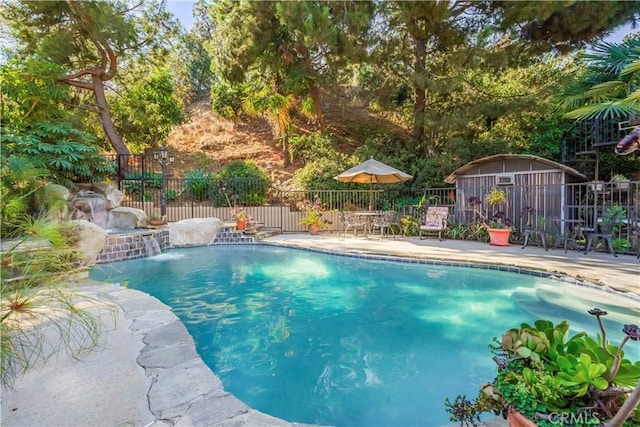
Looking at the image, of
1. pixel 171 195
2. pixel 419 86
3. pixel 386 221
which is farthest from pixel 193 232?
pixel 419 86

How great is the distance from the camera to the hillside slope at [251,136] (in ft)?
52.5

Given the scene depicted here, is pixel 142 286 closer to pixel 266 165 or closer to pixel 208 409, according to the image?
pixel 208 409

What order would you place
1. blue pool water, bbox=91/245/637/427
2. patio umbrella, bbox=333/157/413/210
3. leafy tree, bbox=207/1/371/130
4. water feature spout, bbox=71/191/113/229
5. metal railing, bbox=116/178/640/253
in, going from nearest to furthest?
blue pool water, bbox=91/245/637/427 → metal railing, bbox=116/178/640/253 → water feature spout, bbox=71/191/113/229 → patio umbrella, bbox=333/157/413/210 → leafy tree, bbox=207/1/371/130

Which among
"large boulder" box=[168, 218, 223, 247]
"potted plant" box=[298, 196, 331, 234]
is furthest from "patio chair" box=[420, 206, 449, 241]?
"large boulder" box=[168, 218, 223, 247]

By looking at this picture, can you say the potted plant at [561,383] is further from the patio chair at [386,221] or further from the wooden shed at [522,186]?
the patio chair at [386,221]

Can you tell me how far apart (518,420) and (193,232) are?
29.9ft

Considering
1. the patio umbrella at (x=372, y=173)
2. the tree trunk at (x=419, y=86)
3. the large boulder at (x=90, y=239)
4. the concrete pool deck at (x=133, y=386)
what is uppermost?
the tree trunk at (x=419, y=86)

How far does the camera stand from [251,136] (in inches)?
732

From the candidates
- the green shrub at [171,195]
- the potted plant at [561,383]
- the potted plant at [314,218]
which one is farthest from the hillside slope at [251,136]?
the potted plant at [561,383]

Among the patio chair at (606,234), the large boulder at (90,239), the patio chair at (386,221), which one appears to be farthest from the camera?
the patio chair at (386,221)

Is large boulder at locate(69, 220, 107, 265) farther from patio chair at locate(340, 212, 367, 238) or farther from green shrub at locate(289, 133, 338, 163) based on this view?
green shrub at locate(289, 133, 338, 163)

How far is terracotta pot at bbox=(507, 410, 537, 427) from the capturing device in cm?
133

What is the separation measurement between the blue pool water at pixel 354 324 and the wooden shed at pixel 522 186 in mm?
3638

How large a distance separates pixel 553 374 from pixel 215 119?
20.6m
